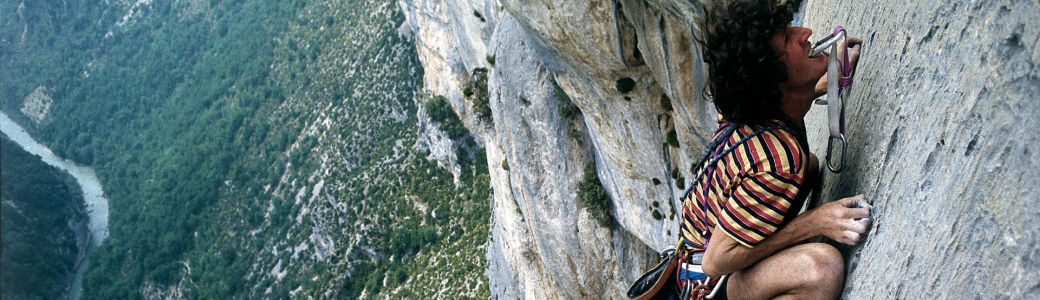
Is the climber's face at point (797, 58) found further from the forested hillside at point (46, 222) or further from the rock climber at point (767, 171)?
the forested hillside at point (46, 222)

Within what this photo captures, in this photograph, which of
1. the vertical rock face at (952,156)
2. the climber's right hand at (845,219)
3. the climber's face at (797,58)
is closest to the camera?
the vertical rock face at (952,156)

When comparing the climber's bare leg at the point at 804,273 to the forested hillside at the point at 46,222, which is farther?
the forested hillside at the point at 46,222

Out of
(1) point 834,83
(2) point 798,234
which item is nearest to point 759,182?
(2) point 798,234

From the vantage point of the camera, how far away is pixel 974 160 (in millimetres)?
2746

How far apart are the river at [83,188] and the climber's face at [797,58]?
83.8m

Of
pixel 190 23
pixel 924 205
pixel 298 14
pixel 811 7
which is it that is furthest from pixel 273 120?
pixel 924 205

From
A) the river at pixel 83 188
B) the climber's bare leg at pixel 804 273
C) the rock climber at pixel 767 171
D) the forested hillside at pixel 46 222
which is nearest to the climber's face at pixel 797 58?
the rock climber at pixel 767 171

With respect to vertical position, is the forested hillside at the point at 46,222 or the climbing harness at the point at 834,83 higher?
the climbing harness at the point at 834,83

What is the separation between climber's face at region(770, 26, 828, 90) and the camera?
389 cm

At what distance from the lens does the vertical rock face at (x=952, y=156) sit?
245cm

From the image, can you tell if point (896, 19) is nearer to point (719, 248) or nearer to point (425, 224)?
point (719, 248)

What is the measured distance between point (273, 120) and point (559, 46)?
55822 millimetres

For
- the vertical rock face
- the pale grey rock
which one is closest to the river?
the pale grey rock

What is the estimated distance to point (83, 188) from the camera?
269 ft
